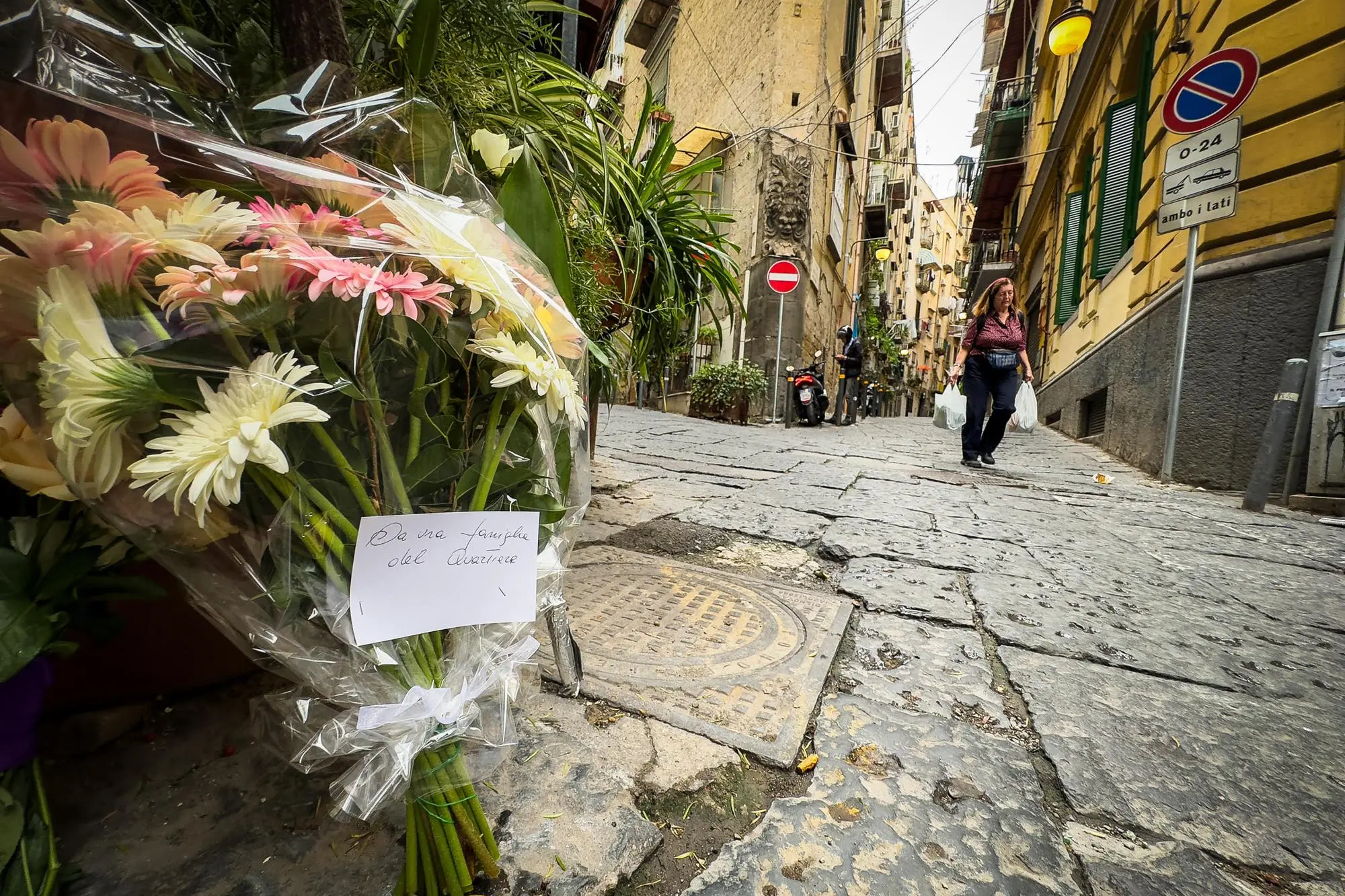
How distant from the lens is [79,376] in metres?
0.47

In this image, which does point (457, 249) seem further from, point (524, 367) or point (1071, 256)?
point (1071, 256)

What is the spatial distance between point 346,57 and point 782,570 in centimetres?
173

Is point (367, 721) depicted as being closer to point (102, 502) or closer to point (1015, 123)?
point (102, 502)

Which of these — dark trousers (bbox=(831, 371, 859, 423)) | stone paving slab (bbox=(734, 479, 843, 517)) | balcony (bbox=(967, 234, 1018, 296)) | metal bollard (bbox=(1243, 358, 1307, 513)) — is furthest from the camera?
balcony (bbox=(967, 234, 1018, 296))

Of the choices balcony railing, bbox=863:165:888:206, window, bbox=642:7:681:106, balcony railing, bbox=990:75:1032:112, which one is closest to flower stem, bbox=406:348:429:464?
window, bbox=642:7:681:106

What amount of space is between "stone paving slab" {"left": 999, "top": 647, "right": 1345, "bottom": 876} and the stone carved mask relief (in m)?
9.95

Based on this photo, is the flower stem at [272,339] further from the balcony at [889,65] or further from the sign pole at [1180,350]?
the balcony at [889,65]

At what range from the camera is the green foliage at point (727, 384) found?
29.5ft

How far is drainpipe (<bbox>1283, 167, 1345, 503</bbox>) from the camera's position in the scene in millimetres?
3182

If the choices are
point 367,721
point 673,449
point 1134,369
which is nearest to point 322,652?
point 367,721

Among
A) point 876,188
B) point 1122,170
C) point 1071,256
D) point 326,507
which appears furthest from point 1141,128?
point 876,188

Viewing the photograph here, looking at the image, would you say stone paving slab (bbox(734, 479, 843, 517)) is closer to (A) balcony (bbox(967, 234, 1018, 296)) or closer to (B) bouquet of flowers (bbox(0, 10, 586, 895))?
(B) bouquet of flowers (bbox(0, 10, 586, 895))

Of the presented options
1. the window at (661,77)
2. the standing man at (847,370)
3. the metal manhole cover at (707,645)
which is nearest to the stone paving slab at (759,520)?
the metal manhole cover at (707,645)

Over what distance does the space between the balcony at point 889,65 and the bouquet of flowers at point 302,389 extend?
15.8 metres
